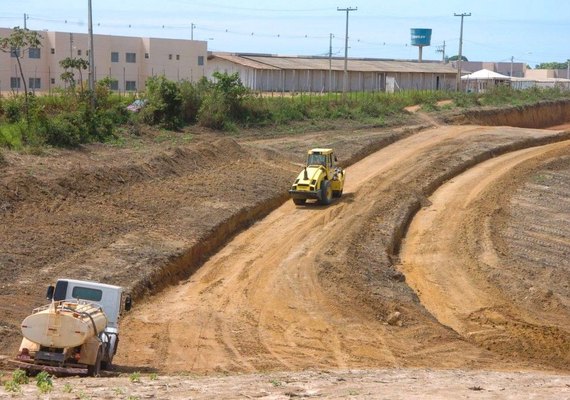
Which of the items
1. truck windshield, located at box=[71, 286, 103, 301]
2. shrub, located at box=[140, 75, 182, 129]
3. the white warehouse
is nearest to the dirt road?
truck windshield, located at box=[71, 286, 103, 301]

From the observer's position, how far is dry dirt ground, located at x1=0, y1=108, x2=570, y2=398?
19.1m

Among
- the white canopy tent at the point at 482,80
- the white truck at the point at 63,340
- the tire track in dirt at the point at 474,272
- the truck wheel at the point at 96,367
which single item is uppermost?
the white canopy tent at the point at 482,80

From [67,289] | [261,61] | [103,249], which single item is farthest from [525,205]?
[261,61]

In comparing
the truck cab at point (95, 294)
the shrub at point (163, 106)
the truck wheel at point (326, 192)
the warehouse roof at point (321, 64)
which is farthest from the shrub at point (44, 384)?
the warehouse roof at point (321, 64)

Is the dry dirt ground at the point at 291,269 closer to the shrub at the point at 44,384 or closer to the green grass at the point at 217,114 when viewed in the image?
the shrub at the point at 44,384

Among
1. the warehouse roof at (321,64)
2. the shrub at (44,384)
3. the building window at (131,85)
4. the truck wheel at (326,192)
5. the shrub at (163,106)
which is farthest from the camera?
the warehouse roof at (321,64)

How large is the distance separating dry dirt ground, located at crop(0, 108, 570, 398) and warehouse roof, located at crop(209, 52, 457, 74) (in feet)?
128

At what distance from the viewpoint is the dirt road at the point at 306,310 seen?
2114 centimetres

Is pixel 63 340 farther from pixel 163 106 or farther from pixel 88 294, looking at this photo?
pixel 163 106

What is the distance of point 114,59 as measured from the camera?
266ft

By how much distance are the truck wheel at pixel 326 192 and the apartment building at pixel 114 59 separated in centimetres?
3582

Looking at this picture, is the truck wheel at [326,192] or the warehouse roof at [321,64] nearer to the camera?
the truck wheel at [326,192]

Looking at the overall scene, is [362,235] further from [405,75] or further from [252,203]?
[405,75]

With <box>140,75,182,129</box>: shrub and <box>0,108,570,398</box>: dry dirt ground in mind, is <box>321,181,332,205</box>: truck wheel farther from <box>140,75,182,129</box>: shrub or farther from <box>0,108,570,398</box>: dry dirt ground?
<box>140,75,182,129</box>: shrub
